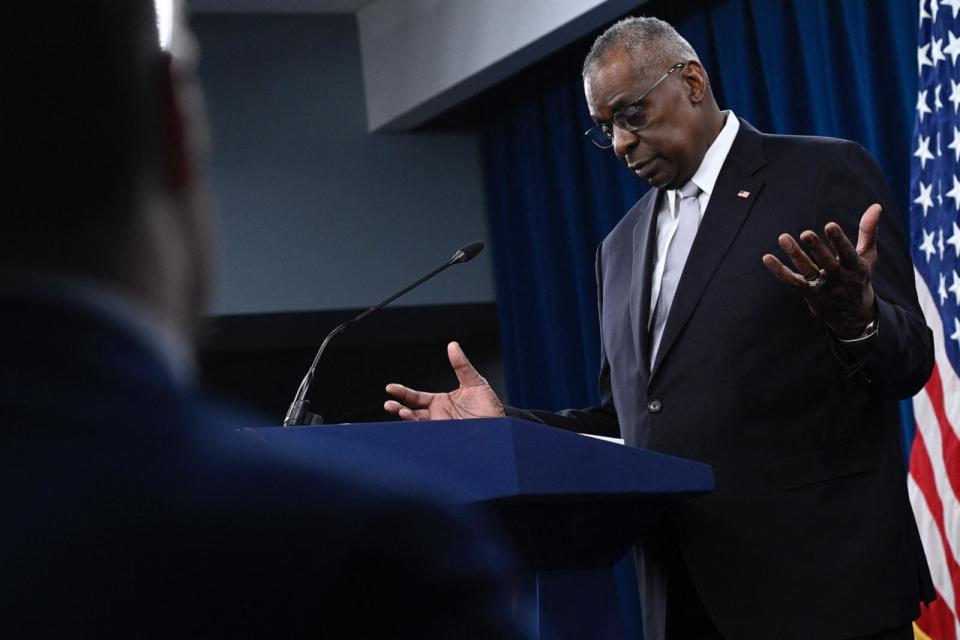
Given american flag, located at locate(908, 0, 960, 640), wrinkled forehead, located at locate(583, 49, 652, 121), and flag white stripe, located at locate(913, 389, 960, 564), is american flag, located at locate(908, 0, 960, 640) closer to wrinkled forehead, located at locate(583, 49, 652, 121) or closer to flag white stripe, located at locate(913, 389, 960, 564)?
flag white stripe, located at locate(913, 389, 960, 564)

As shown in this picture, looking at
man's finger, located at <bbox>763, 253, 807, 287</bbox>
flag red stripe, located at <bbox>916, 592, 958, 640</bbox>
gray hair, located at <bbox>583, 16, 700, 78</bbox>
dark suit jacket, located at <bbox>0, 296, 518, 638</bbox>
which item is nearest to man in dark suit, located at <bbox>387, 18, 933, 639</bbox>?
man's finger, located at <bbox>763, 253, 807, 287</bbox>

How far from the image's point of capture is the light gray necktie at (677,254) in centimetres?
240

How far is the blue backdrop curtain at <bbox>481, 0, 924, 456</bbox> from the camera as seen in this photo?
5.06 m

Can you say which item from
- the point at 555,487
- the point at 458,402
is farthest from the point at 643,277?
the point at 555,487

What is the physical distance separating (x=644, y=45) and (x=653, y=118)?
7.6 inches

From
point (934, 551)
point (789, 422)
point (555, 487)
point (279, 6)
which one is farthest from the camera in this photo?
point (279, 6)

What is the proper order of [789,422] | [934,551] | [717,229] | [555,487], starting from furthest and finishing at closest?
[934,551]
[717,229]
[789,422]
[555,487]

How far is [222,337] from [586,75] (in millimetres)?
4666

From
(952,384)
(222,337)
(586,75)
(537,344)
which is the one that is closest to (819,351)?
(586,75)

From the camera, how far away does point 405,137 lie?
7.29 m

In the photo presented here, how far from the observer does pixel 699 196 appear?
8.32 feet

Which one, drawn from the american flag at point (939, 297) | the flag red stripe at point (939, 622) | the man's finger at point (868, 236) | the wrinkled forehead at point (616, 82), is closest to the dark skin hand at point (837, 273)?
the man's finger at point (868, 236)

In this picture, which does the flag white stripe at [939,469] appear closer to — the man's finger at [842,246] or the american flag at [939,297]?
the american flag at [939,297]

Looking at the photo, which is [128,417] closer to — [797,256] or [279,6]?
[797,256]
